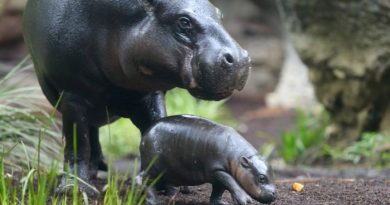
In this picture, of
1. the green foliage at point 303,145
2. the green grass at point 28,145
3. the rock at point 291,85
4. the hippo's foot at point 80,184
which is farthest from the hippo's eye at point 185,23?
the rock at point 291,85

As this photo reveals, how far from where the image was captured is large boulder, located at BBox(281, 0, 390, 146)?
6.91 metres

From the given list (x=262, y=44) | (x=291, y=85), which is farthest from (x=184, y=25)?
(x=262, y=44)

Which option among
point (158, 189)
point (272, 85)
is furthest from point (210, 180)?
point (272, 85)

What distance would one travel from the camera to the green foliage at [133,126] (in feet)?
27.6

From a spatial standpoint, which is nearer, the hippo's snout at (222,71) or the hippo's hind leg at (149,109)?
the hippo's snout at (222,71)

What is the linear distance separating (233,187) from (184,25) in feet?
2.03

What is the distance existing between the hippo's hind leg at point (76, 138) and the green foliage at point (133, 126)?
4.05 meters

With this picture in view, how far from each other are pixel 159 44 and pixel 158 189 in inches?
25.4

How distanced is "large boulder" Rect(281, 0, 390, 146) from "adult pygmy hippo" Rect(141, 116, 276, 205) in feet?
13.1

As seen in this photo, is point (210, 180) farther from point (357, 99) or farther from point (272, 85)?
point (272, 85)

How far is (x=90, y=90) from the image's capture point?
3422 millimetres

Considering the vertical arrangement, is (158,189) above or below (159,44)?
below

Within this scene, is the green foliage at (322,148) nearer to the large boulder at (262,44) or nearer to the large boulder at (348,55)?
the large boulder at (348,55)

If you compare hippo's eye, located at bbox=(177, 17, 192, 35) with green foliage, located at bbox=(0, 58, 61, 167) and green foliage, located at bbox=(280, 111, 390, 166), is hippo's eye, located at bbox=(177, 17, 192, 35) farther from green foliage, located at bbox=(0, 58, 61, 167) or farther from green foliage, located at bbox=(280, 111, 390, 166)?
green foliage, located at bbox=(280, 111, 390, 166)
